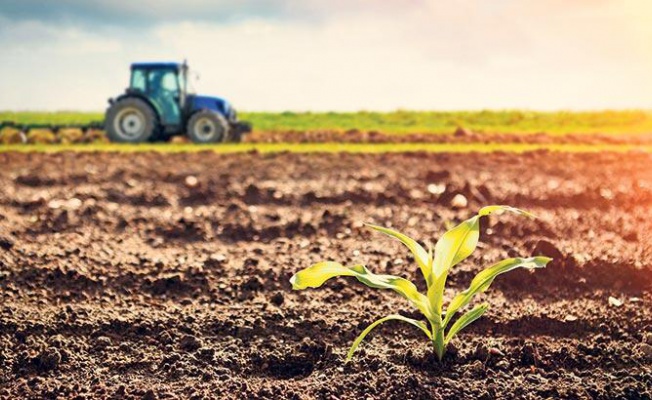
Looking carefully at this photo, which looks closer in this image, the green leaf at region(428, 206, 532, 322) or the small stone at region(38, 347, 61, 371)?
the green leaf at region(428, 206, 532, 322)

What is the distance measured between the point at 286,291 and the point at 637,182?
623 centimetres

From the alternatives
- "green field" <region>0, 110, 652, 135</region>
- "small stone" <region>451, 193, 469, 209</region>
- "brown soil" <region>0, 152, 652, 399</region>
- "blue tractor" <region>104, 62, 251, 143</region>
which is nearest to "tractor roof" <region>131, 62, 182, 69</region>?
"blue tractor" <region>104, 62, 251, 143</region>

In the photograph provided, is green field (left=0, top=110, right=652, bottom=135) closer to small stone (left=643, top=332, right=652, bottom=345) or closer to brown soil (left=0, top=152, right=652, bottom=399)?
brown soil (left=0, top=152, right=652, bottom=399)

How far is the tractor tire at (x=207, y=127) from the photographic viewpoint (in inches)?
628

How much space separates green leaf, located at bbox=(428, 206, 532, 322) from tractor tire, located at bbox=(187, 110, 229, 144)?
43.8 ft

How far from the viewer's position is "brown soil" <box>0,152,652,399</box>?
3.16 metres

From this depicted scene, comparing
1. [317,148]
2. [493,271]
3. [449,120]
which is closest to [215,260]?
[493,271]

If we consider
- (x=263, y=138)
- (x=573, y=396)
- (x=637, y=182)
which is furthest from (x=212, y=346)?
(x=263, y=138)

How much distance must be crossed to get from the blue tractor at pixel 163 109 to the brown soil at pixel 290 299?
322 inches

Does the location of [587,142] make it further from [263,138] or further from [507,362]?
[507,362]

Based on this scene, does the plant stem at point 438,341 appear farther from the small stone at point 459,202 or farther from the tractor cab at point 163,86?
the tractor cab at point 163,86

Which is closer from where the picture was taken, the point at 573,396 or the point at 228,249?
the point at 573,396

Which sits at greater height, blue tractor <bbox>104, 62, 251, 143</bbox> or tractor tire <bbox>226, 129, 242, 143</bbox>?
blue tractor <bbox>104, 62, 251, 143</bbox>

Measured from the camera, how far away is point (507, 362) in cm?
328
